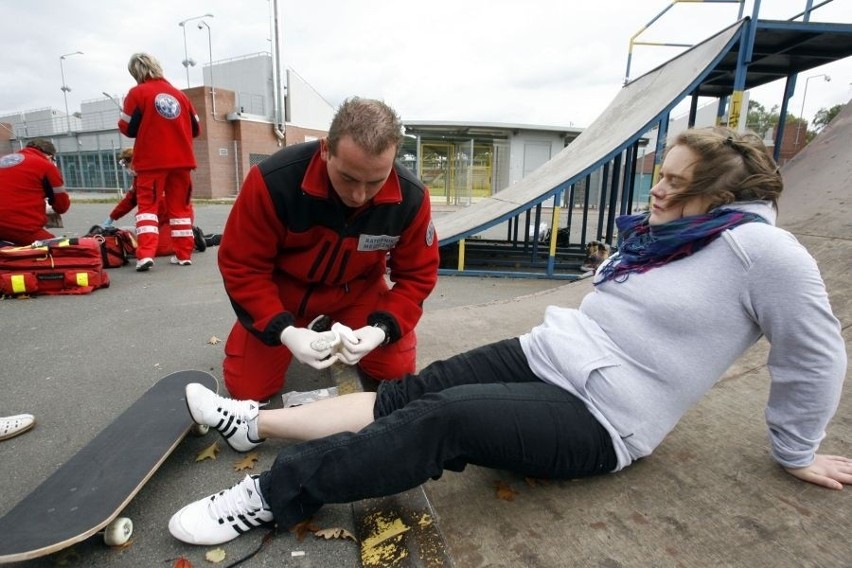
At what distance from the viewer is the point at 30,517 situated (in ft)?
4.74

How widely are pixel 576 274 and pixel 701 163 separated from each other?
504cm

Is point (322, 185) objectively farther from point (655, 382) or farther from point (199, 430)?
point (655, 382)

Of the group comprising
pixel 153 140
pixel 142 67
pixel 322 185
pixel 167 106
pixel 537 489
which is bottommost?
pixel 537 489

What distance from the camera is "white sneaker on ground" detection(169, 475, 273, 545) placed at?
149 centimetres

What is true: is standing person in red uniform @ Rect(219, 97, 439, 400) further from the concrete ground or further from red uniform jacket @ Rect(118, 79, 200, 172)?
red uniform jacket @ Rect(118, 79, 200, 172)

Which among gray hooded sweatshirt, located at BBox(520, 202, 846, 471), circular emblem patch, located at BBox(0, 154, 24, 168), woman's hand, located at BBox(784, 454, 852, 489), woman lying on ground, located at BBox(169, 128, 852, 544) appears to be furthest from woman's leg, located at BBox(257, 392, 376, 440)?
circular emblem patch, located at BBox(0, 154, 24, 168)

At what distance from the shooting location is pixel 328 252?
7.37 ft

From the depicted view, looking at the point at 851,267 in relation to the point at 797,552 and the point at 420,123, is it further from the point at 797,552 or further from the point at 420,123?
the point at 420,123

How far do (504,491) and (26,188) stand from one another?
599 cm

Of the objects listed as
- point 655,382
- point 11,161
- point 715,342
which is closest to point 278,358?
point 655,382

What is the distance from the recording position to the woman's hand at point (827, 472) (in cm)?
149

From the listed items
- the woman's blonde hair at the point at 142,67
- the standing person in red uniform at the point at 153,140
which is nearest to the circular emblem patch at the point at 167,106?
the standing person in red uniform at the point at 153,140

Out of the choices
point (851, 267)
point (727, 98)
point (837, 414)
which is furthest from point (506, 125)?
point (837, 414)

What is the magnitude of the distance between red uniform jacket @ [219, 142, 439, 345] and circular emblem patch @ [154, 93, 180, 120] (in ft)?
13.9
